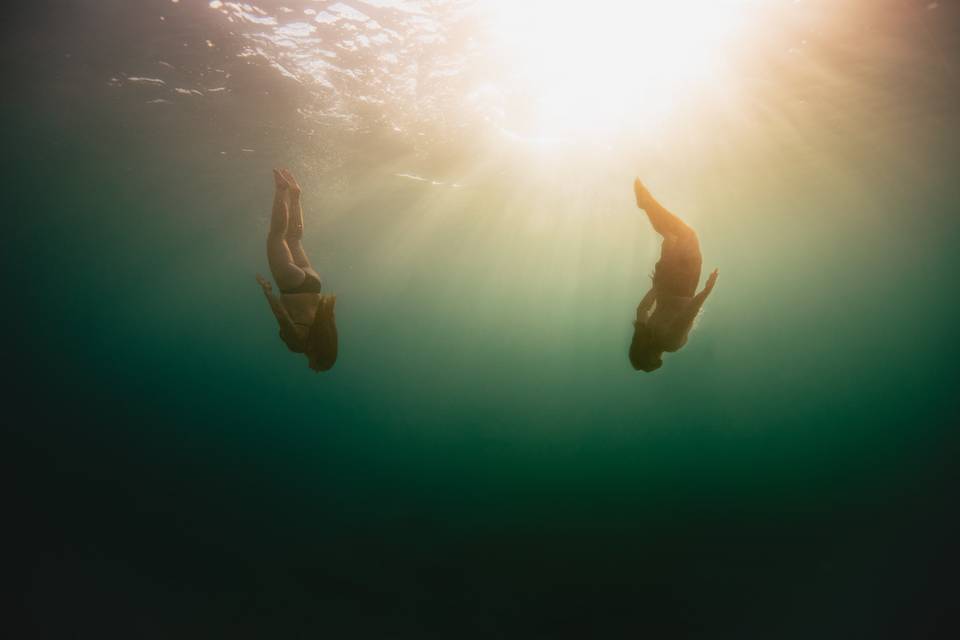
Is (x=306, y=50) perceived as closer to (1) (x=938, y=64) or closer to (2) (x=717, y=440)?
(1) (x=938, y=64)

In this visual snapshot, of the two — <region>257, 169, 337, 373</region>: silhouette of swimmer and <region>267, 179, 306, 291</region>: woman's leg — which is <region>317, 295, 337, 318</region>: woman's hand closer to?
<region>257, 169, 337, 373</region>: silhouette of swimmer

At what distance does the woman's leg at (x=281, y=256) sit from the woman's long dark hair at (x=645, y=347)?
2.53 meters

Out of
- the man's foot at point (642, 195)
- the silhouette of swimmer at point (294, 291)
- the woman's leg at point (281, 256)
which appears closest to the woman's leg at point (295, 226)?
the silhouette of swimmer at point (294, 291)

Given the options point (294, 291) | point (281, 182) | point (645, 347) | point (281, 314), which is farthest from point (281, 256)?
point (645, 347)

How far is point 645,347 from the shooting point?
271 cm

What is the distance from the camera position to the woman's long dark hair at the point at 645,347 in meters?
2.67

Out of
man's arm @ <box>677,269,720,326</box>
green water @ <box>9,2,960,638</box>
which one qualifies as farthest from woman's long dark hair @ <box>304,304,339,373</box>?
green water @ <box>9,2,960,638</box>

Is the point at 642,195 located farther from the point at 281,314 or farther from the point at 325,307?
the point at 281,314

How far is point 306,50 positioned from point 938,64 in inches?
705

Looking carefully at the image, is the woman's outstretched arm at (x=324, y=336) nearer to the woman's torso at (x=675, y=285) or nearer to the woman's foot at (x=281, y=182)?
the woman's foot at (x=281, y=182)

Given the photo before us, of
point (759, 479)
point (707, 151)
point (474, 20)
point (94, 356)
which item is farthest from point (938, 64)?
point (94, 356)

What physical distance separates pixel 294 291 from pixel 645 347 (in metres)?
2.67

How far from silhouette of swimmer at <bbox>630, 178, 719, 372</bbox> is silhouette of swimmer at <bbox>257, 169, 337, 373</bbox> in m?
2.28

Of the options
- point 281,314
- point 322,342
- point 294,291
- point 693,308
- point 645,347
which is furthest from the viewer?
point 322,342
